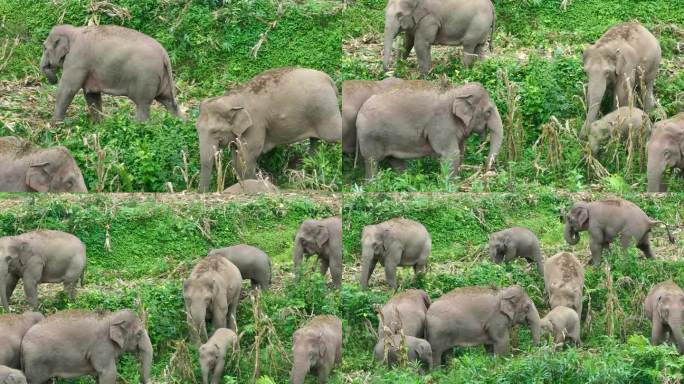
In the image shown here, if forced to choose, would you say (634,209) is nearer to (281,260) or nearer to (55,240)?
(281,260)

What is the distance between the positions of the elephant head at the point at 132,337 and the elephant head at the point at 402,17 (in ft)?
13.0

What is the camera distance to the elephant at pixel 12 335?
1909cm

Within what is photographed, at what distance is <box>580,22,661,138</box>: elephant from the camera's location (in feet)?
72.0

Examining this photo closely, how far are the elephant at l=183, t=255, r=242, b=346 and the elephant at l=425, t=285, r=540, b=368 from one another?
1718mm

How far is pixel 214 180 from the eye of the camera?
70.4 ft

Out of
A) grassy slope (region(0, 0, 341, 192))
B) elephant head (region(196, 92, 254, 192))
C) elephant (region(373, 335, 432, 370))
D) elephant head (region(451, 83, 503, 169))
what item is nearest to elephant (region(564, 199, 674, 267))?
elephant head (region(451, 83, 503, 169))

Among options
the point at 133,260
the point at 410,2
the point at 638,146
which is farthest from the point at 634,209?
the point at 133,260

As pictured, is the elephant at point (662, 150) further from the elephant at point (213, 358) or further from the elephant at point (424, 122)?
the elephant at point (213, 358)

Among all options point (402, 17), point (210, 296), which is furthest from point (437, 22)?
point (210, 296)

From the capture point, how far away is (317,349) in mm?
19516

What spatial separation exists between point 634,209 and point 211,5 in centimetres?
470

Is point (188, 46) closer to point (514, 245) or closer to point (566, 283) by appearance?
point (514, 245)

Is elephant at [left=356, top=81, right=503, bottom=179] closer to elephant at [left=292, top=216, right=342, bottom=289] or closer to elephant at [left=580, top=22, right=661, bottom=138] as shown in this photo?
elephant at [left=292, top=216, right=342, bottom=289]

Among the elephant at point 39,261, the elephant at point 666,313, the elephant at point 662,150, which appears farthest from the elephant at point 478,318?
the elephant at point 39,261
